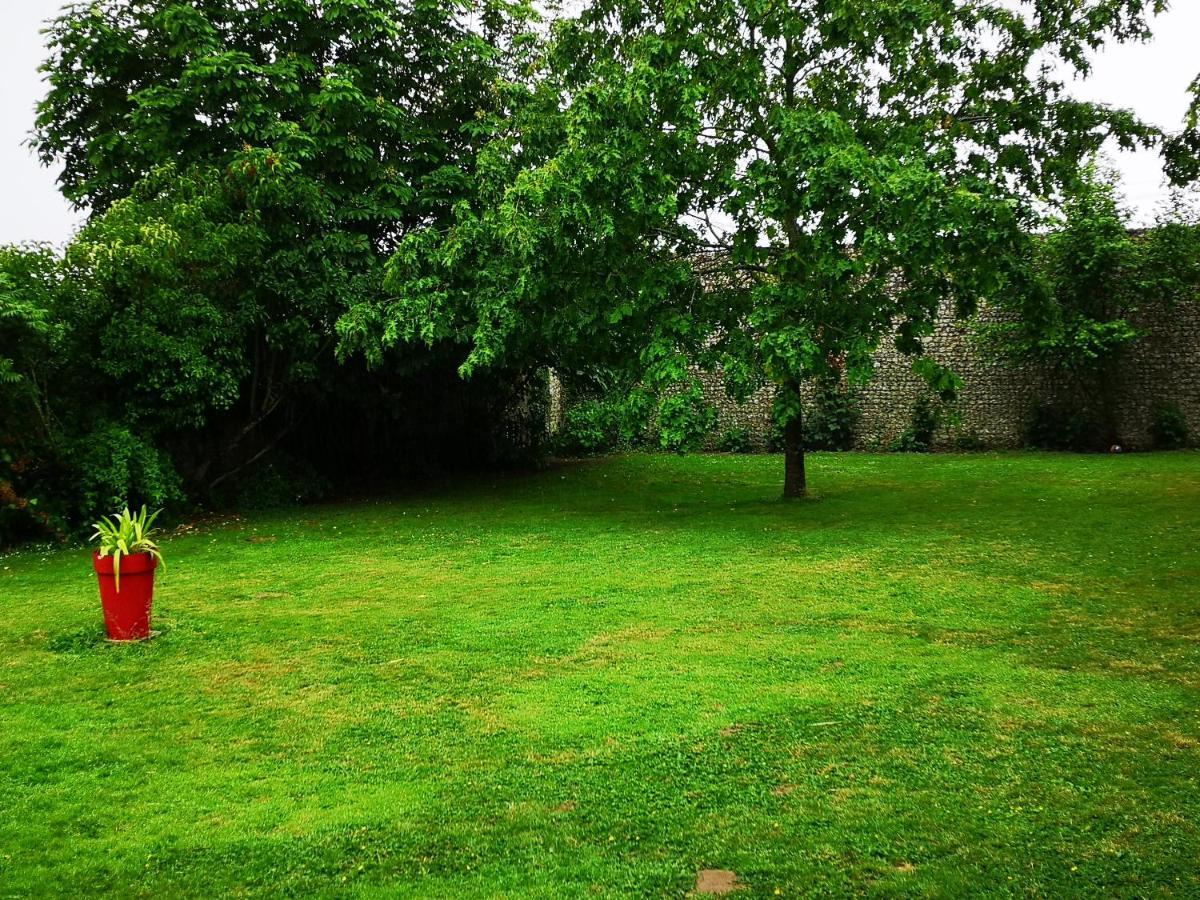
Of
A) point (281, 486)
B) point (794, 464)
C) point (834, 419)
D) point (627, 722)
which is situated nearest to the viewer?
point (627, 722)

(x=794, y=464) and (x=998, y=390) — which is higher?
(x=998, y=390)

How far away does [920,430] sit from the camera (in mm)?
16953

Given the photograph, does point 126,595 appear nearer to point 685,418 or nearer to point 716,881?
point 716,881

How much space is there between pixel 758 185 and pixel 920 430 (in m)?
8.95

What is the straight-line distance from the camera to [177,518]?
11914 mm

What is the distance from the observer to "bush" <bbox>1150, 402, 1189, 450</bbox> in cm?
1498

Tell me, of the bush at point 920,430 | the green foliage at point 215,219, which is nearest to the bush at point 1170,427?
the bush at point 920,430

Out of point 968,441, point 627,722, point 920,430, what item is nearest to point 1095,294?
point 968,441

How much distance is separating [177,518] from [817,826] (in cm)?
1081

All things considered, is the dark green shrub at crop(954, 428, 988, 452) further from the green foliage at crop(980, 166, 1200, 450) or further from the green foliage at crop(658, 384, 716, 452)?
the green foliage at crop(658, 384, 716, 452)

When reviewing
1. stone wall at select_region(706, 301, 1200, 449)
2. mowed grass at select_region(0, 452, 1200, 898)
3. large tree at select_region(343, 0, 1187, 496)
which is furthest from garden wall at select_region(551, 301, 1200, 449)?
mowed grass at select_region(0, 452, 1200, 898)

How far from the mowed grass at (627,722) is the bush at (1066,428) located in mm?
7382

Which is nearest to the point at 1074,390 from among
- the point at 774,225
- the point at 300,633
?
the point at 774,225

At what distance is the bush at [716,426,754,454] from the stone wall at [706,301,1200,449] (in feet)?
0.55
